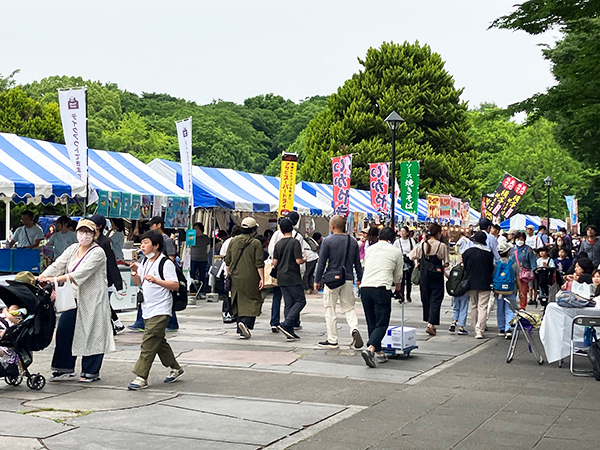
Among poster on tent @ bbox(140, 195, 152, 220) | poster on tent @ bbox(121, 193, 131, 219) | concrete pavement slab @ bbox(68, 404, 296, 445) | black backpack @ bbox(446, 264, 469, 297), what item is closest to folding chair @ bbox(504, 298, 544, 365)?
black backpack @ bbox(446, 264, 469, 297)

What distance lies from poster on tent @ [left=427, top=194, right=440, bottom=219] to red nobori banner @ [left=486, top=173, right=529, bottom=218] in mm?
4771

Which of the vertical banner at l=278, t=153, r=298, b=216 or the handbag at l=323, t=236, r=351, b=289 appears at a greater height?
the vertical banner at l=278, t=153, r=298, b=216

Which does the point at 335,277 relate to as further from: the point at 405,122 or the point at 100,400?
the point at 405,122

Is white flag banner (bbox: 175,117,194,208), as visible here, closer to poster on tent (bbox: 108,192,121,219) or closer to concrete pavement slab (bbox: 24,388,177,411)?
poster on tent (bbox: 108,192,121,219)

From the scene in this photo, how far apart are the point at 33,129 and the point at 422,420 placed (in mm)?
39538

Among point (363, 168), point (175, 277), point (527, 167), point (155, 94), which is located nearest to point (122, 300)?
point (175, 277)

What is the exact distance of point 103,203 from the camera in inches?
677

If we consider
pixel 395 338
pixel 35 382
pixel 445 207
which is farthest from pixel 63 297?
pixel 445 207

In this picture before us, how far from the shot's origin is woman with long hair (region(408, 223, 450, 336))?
45.2 feet

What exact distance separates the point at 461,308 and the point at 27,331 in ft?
→ 26.4

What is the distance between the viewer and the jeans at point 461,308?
14.1 metres

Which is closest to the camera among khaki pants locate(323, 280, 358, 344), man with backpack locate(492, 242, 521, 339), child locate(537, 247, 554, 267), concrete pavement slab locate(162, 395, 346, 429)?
concrete pavement slab locate(162, 395, 346, 429)

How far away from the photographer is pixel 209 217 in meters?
22.9

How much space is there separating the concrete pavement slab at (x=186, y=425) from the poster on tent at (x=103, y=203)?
1021 centimetres
